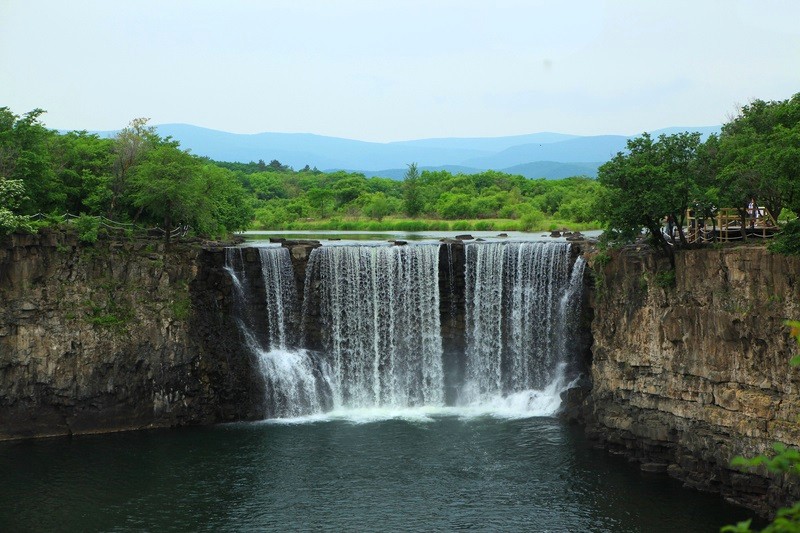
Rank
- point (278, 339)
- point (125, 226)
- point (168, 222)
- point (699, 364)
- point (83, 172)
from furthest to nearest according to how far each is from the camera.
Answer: point (83, 172) < point (125, 226) < point (278, 339) < point (168, 222) < point (699, 364)

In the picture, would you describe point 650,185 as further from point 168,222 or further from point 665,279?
point 168,222

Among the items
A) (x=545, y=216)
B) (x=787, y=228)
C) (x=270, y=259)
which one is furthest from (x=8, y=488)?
(x=545, y=216)

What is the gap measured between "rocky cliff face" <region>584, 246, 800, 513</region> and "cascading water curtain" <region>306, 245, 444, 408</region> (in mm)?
8446

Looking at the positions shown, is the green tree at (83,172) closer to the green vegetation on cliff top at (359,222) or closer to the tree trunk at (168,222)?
the green vegetation on cliff top at (359,222)

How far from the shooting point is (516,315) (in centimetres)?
4394

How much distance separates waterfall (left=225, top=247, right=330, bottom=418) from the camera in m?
43.7

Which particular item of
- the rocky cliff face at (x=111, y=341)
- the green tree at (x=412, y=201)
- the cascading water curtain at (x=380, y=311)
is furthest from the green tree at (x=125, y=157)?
the green tree at (x=412, y=201)

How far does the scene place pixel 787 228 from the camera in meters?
30.4

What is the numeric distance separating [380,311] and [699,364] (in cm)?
1609

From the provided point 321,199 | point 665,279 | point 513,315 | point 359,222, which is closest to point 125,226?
point 513,315

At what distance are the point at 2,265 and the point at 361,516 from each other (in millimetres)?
19661

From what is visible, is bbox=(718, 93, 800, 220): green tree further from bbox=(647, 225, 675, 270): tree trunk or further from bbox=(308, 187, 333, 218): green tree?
bbox=(308, 187, 333, 218): green tree

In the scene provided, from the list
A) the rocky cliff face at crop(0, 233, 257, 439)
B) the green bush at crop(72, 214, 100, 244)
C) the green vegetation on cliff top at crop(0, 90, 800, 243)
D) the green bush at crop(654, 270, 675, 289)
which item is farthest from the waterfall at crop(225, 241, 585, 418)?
the green bush at crop(654, 270, 675, 289)

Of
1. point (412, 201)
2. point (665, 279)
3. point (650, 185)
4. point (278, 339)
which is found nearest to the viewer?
point (650, 185)
